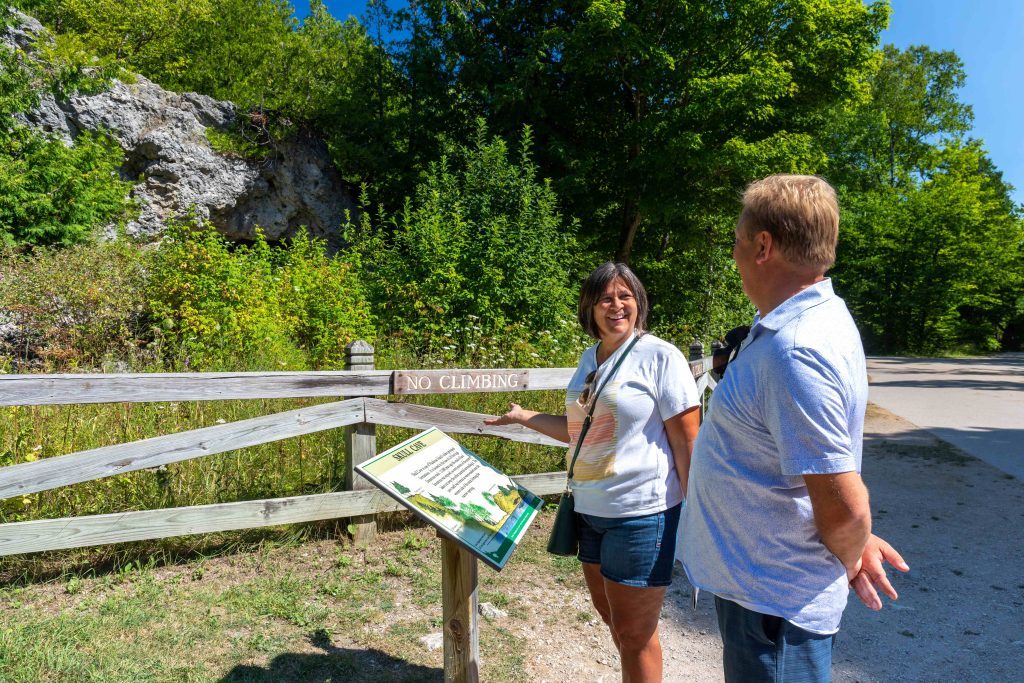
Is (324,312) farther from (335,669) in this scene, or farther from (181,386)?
(335,669)

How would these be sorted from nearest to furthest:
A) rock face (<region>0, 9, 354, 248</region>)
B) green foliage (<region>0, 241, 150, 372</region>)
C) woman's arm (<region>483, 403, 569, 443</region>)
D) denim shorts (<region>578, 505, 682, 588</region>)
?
denim shorts (<region>578, 505, 682, 588</region>)
woman's arm (<region>483, 403, 569, 443</region>)
green foliage (<region>0, 241, 150, 372</region>)
rock face (<region>0, 9, 354, 248</region>)

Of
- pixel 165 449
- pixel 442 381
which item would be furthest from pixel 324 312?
pixel 165 449

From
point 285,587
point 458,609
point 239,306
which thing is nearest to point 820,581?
point 458,609

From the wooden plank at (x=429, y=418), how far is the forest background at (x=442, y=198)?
29.6 inches

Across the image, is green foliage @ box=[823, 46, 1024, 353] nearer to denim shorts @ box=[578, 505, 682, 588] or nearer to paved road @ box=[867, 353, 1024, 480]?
paved road @ box=[867, 353, 1024, 480]

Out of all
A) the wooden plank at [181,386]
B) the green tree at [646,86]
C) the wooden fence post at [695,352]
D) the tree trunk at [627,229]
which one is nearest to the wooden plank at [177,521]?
the wooden plank at [181,386]

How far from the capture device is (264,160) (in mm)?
15344

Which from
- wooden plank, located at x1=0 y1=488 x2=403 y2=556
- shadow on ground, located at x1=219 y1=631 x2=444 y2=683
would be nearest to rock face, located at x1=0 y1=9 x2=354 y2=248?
wooden plank, located at x1=0 y1=488 x2=403 y2=556

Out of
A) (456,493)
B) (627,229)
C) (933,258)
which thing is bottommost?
(456,493)

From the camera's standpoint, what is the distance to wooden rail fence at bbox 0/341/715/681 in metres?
3.43

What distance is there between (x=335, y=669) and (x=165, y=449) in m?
1.66

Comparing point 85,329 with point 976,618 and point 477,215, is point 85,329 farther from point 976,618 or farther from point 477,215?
point 976,618

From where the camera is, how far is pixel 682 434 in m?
2.35

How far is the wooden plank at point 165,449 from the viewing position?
3479 mm
